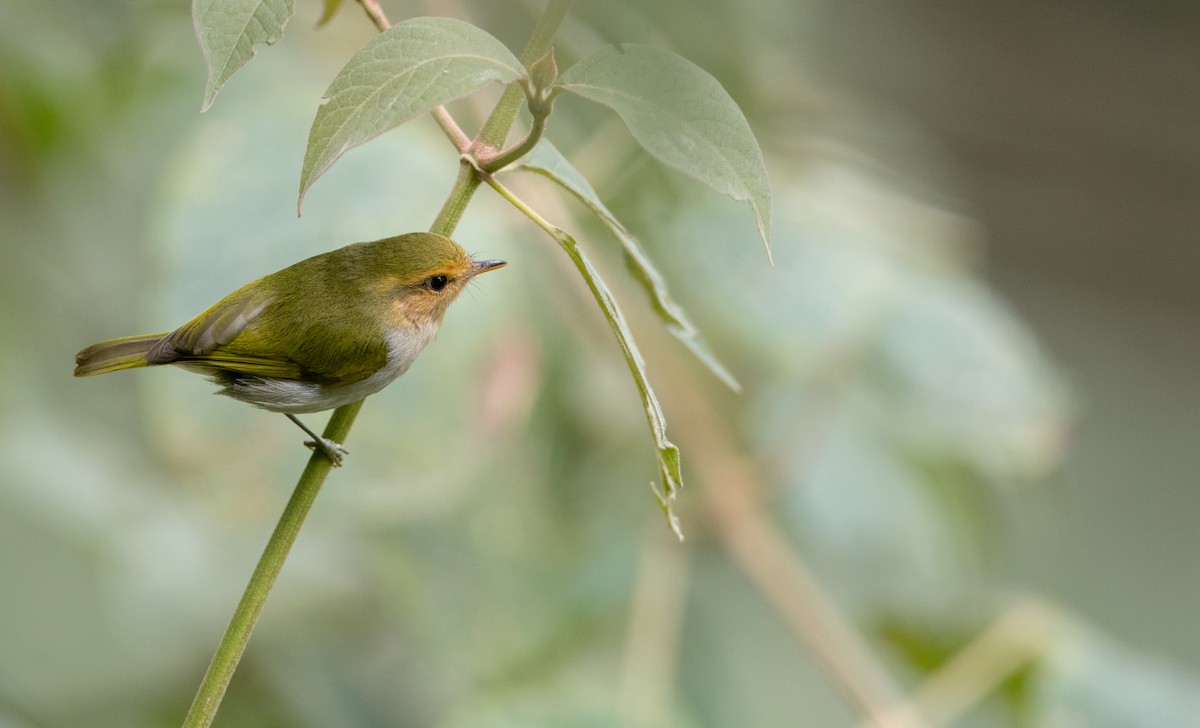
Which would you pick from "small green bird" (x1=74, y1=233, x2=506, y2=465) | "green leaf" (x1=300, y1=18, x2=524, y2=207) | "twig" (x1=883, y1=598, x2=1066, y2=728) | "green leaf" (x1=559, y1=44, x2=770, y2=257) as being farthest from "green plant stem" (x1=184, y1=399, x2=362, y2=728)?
"twig" (x1=883, y1=598, x2=1066, y2=728)

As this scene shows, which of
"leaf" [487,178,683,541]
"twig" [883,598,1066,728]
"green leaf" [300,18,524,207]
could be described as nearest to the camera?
"green leaf" [300,18,524,207]

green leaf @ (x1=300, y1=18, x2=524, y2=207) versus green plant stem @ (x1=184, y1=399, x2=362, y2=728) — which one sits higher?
green leaf @ (x1=300, y1=18, x2=524, y2=207)

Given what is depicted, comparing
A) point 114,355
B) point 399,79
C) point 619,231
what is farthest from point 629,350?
point 114,355

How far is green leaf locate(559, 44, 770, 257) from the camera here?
2.43 feet

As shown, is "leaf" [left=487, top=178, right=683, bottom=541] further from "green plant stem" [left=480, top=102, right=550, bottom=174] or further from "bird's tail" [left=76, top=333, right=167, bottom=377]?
"bird's tail" [left=76, top=333, right=167, bottom=377]

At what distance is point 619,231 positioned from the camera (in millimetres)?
881

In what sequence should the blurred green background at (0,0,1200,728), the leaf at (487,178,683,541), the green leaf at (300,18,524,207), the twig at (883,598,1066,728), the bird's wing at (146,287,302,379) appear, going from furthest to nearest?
the twig at (883,598,1066,728)
the blurred green background at (0,0,1200,728)
the bird's wing at (146,287,302,379)
the leaf at (487,178,683,541)
the green leaf at (300,18,524,207)

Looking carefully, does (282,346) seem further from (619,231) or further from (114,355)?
(619,231)

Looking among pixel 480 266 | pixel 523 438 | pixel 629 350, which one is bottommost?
pixel 629 350

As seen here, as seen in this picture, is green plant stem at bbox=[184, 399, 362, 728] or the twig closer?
green plant stem at bbox=[184, 399, 362, 728]

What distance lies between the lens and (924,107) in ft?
16.9

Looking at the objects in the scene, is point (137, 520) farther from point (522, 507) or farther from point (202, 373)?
point (202, 373)

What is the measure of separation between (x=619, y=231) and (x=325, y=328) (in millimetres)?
603

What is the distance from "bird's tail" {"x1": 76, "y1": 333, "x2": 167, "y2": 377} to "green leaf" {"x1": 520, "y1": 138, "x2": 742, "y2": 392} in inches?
24.2
